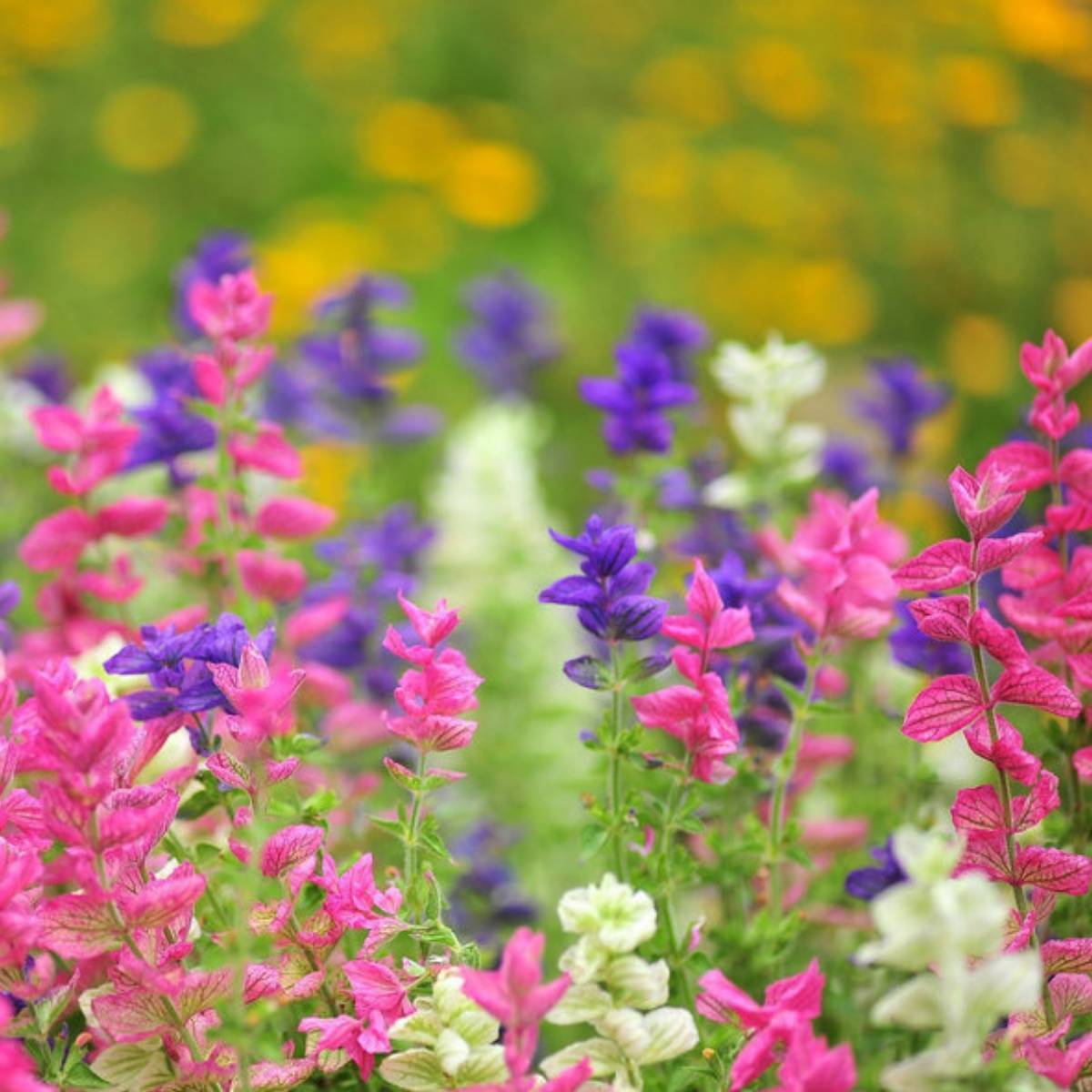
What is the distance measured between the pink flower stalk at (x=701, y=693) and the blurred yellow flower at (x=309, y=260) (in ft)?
5.75

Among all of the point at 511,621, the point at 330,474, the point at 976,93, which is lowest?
the point at 330,474

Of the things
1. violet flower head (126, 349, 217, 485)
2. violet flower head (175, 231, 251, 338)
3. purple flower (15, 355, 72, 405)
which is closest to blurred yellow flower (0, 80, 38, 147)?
purple flower (15, 355, 72, 405)

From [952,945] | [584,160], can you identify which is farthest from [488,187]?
[952,945]

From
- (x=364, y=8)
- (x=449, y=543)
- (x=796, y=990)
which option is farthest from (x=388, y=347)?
(x=364, y=8)

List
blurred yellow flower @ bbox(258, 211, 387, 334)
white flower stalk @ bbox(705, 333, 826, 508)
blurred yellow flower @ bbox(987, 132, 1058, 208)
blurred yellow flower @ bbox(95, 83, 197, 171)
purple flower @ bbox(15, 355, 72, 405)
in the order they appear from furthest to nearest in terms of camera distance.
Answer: blurred yellow flower @ bbox(95, 83, 197, 171), blurred yellow flower @ bbox(987, 132, 1058, 208), blurred yellow flower @ bbox(258, 211, 387, 334), purple flower @ bbox(15, 355, 72, 405), white flower stalk @ bbox(705, 333, 826, 508)

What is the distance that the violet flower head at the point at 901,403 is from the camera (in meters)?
1.21

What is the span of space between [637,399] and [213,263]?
42cm

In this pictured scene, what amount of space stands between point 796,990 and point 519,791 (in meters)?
0.69

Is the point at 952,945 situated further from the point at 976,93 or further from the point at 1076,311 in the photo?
the point at 976,93

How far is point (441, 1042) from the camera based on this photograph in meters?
0.61

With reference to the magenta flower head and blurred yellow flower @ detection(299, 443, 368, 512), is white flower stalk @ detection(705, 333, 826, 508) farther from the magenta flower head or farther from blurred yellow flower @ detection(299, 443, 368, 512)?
blurred yellow flower @ detection(299, 443, 368, 512)

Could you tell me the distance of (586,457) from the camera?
7.45 ft

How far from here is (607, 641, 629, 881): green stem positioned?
0.70m

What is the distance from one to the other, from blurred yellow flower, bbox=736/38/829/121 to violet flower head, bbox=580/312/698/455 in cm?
217
